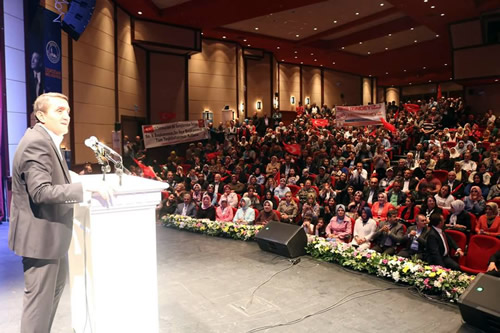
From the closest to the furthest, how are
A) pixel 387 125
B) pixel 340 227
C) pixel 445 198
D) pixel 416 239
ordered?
1. pixel 416 239
2. pixel 340 227
3. pixel 445 198
4. pixel 387 125

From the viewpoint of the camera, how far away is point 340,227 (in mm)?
6004

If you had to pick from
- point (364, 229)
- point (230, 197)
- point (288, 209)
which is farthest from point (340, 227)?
point (230, 197)

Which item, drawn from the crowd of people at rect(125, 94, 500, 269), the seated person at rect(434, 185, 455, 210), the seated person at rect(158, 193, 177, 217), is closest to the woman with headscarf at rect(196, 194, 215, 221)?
the crowd of people at rect(125, 94, 500, 269)

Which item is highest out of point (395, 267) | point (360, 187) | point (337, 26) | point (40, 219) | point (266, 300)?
point (337, 26)

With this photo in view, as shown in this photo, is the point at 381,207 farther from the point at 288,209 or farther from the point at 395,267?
the point at 395,267

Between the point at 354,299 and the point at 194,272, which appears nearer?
the point at 354,299

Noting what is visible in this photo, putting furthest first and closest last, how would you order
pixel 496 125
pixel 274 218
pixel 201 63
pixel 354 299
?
pixel 201 63, pixel 496 125, pixel 274 218, pixel 354 299

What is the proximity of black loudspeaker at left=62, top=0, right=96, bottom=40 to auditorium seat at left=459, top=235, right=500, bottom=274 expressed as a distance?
27.1 ft

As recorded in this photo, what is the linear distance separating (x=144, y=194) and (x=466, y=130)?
1127 cm

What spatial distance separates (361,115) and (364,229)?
20.5 ft

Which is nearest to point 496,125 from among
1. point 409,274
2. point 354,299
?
point 409,274

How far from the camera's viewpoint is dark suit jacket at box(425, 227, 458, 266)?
463 centimetres

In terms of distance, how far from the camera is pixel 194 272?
15.8 ft

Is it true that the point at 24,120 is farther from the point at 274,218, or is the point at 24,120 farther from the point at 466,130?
the point at 466,130
